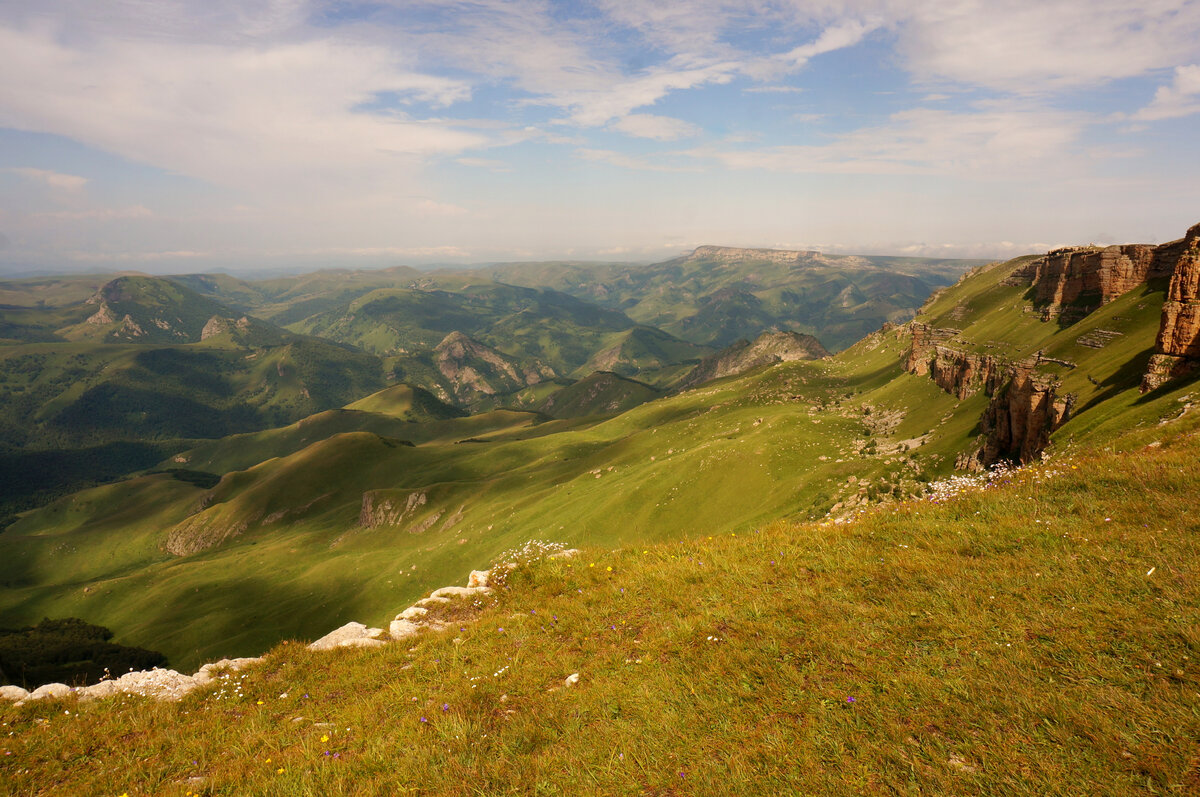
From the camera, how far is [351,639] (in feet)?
51.0

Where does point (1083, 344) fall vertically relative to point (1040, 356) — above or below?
above

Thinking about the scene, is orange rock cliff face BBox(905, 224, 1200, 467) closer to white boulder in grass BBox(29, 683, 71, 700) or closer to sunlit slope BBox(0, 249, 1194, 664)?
sunlit slope BBox(0, 249, 1194, 664)

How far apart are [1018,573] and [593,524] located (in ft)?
218

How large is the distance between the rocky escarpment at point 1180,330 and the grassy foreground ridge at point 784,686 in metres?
30.0

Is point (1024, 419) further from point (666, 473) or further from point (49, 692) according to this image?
point (49, 692)

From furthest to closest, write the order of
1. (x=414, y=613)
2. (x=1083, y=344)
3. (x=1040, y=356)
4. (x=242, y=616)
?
(x=242, y=616), (x=1040, y=356), (x=1083, y=344), (x=414, y=613)

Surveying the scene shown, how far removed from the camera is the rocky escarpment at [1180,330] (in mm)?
32406

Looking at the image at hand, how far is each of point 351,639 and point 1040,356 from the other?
86.2 metres

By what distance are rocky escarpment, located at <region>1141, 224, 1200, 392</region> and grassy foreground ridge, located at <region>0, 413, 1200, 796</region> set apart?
30001 millimetres

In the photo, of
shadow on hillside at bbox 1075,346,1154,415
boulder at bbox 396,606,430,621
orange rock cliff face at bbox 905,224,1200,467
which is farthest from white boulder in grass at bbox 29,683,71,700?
shadow on hillside at bbox 1075,346,1154,415

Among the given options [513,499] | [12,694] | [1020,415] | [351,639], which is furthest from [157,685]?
[513,499]

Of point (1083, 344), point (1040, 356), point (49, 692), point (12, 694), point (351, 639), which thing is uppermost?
point (1083, 344)

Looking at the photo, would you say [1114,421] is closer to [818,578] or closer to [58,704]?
[818,578]

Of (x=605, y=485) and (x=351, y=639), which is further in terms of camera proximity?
(x=605, y=485)
